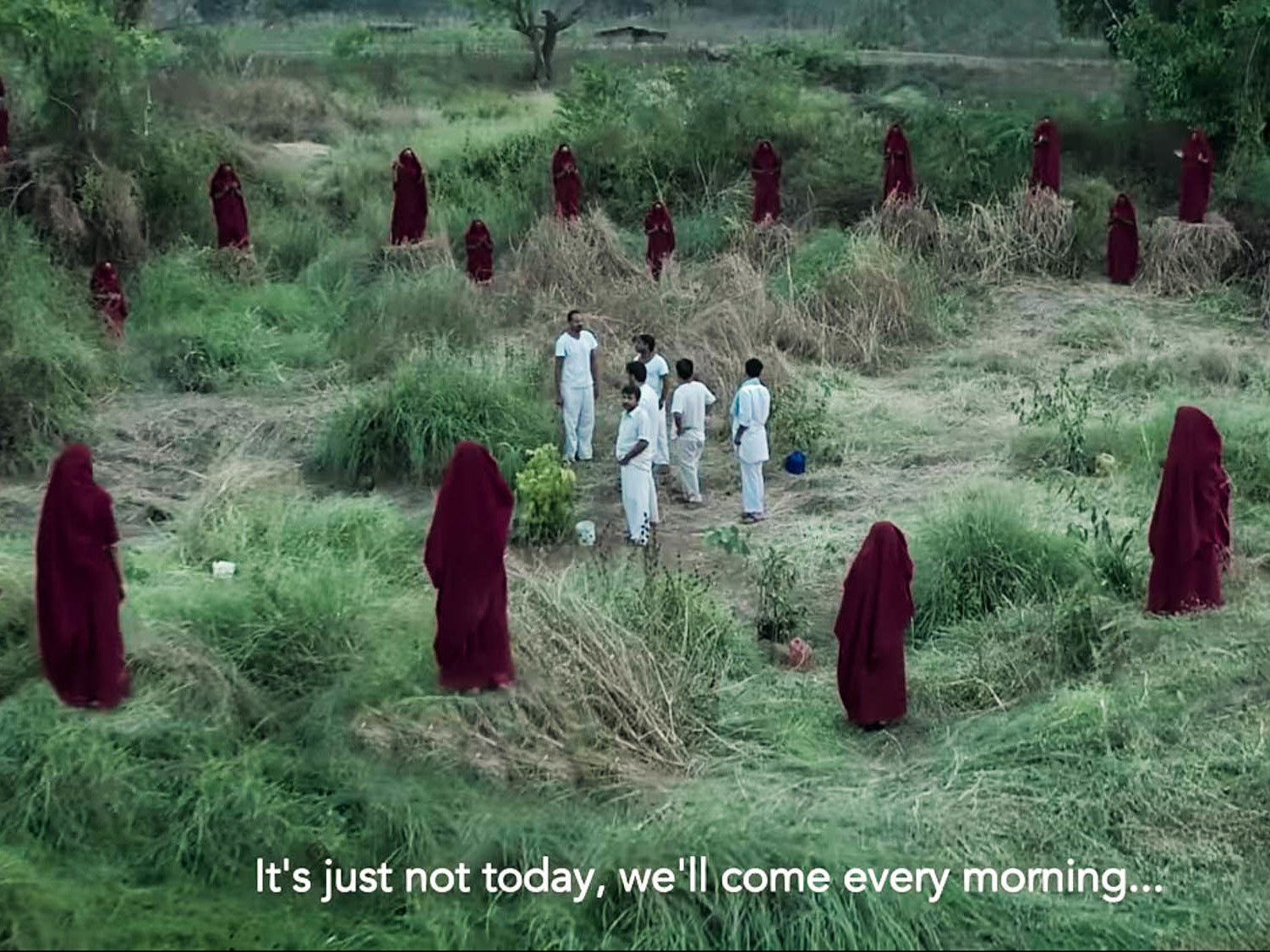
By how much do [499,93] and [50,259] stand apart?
12.1 metres

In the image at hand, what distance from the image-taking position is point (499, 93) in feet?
88.9

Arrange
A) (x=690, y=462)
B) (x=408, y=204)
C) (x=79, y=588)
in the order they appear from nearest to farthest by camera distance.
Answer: (x=79, y=588) < (x=690, y=462) < (x=408, y=204)

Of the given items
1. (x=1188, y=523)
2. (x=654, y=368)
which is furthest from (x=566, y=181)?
(x=1188, y=523)

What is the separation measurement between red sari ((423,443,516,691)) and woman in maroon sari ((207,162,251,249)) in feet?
33.0

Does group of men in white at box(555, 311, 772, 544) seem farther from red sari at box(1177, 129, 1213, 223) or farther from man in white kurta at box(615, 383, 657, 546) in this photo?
red sari at box(1177, 129, 1213, 223)

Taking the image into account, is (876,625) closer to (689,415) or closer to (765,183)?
(689,415)

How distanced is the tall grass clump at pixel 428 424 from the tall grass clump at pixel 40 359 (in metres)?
1.93

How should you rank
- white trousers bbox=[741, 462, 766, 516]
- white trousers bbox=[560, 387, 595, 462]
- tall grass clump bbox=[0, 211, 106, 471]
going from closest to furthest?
white trousers bbox=[741, 462, 766, 516] → white trousers bbox=[560, 387, 595, 462] → tall grass clump bbox=[0, 211, 106, 471]

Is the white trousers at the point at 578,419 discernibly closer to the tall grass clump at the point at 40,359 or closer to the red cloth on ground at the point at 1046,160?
the tall grass clump at the point at 40,359

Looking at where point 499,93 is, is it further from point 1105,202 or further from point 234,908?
point 234,908

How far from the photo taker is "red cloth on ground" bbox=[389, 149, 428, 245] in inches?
647

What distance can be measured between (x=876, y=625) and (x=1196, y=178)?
10848mm

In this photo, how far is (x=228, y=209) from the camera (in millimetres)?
16641

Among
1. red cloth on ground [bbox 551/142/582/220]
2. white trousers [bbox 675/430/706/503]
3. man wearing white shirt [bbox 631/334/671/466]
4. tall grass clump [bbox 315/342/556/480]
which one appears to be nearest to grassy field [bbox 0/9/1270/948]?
tall grass clump [bbox 315/342/556/480]
